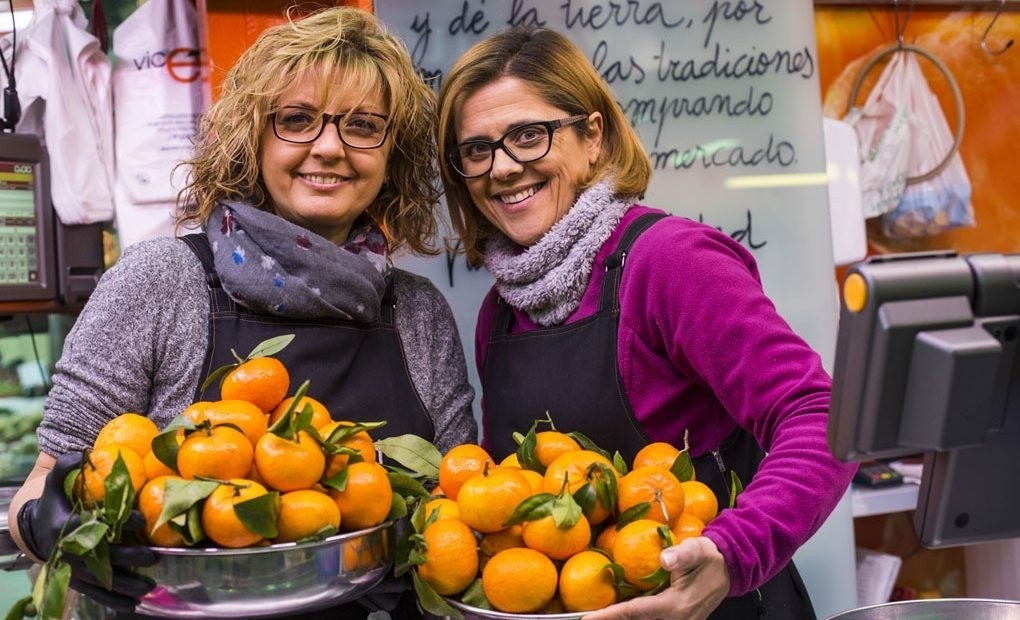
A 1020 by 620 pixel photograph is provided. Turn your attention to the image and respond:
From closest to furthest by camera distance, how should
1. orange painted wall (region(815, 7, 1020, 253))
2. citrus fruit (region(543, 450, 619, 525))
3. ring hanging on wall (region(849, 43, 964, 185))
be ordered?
citrus fruit (region(543, 450, 619, 525)) < ring hanging on wall (region(849, 43, 964, 185)) < orange painted wall (region(815, 7, 1020, 253))

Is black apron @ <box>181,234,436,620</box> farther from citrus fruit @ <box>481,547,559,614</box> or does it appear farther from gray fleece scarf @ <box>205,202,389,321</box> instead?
citrus fruit @ <box>481,547,559,614</box>

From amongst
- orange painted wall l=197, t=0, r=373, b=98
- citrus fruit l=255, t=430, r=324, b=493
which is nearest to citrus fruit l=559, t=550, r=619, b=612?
citrus fruit l=255, t=430, r=324, b=493

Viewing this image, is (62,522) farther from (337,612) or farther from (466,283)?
(466,283)

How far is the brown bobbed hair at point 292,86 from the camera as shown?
1.70m

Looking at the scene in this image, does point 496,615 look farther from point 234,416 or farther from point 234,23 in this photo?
point 234,23

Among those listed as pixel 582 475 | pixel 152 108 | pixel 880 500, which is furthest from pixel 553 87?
pixel 880 500

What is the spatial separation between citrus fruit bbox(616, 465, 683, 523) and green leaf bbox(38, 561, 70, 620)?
2.12ft

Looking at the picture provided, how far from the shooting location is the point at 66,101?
2551mm

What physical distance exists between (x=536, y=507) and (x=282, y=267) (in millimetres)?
689

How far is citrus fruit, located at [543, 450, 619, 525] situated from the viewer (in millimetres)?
1240

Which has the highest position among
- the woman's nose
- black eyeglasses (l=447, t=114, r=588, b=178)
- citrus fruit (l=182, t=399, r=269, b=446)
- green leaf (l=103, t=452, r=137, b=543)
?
black eyeglasses (l=447, t=114, r=588, b=178)

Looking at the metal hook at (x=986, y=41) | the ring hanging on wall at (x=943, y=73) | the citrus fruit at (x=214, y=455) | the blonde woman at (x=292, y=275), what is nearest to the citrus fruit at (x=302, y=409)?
the citrus fruit at (x=214, y=455)

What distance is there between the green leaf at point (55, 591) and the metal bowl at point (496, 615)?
1.40 feet

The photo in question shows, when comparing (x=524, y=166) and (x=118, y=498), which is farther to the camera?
(x=524, y=166)
